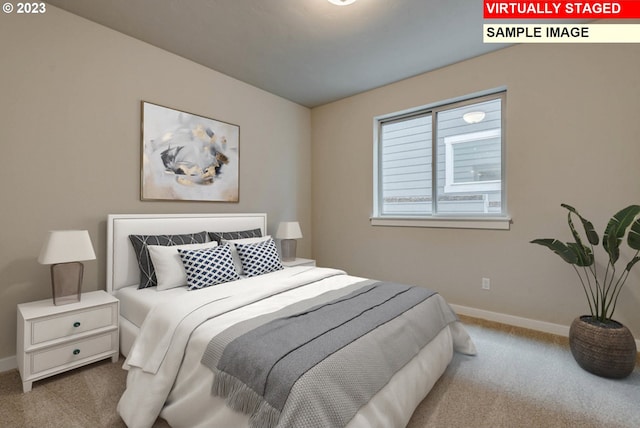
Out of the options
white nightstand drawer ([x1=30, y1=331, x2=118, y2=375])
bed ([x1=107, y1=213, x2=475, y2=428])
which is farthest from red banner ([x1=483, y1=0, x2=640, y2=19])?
white nightstand drawer ([x1=30, y1=331, x2=118, y2=375])

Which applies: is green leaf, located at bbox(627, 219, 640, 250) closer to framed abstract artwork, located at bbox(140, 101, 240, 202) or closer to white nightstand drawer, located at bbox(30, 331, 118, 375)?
framed abstract artwork, located at bbox(140, 101, 240, 202)

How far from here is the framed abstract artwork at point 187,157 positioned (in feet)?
9.26

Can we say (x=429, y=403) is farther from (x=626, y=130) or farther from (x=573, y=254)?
(x=626, y=130)

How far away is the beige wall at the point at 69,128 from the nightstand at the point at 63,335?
420 millimetres

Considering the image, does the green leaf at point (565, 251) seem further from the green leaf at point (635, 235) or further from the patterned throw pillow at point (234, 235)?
the patterned throw pillow at point (234, 235)

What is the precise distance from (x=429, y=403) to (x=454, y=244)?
191 centimetres

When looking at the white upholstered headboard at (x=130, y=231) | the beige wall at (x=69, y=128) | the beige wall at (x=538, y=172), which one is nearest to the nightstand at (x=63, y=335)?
the white upholstered headboard at (x=130, y=231)

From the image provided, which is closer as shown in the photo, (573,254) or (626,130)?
(573,254)

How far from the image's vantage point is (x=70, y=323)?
201 centimetres

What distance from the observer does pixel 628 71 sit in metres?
2.39

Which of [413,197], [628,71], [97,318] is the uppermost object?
[628,71]

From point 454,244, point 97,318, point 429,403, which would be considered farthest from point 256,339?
point 454,244

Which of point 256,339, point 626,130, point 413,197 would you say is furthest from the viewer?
point 413,197

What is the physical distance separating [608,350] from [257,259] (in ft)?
8.74
